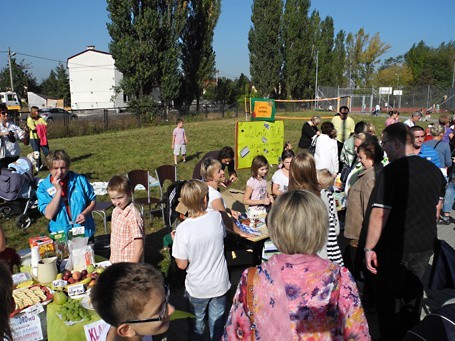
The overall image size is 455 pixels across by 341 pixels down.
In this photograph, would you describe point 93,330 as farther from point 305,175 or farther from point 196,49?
point 196,49

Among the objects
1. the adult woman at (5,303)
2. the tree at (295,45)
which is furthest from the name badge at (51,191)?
the tree at (295,45)

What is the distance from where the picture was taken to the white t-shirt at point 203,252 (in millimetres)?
2791

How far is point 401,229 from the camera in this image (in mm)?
2916

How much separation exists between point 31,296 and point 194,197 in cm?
142

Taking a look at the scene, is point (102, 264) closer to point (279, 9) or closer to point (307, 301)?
point (307, 301)

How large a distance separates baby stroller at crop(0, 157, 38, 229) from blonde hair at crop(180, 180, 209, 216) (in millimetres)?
5135

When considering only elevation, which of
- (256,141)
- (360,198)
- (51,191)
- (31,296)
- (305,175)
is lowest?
(31,296)

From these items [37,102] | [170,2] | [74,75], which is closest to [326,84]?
[170,2]

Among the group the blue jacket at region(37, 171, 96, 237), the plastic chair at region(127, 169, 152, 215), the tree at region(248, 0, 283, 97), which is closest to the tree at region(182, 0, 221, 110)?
the tree at region(248, 0, 283, 97)

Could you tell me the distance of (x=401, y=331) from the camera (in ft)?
10.2

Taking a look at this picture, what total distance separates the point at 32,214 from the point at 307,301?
7086 millimetres

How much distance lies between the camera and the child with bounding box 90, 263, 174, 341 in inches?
66.4

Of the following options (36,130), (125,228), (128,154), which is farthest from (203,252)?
(128,154)

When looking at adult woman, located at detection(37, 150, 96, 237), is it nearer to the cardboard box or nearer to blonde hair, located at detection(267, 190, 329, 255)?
the cardboard box
